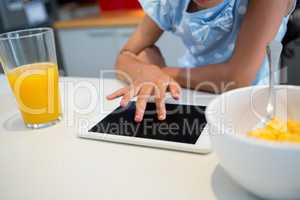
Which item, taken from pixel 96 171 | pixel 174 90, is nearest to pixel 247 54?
pixel 174 90

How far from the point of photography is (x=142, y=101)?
2.20 feet

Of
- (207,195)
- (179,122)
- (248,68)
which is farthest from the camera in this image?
(248,68)

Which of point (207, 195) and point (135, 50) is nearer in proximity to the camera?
point (207, 195)

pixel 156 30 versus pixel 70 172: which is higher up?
pixel 156 30

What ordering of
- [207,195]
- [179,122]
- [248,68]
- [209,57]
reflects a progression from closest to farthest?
[207,195], [179,122], [248,68], [209,57]

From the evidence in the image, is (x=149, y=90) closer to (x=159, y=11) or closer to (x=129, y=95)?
(x=129, y=95)

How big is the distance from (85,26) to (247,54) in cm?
176

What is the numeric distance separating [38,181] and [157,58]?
615mm

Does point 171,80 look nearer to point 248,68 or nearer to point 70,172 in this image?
point 248,68

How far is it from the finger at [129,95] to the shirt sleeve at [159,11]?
32cm

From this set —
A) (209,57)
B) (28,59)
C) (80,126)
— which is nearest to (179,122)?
(80,126)

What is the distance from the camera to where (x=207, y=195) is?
1.32ft

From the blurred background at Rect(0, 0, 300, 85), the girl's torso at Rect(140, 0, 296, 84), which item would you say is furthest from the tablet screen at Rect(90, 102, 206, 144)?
the blurred background at Rect(0, 0, 300, 85)

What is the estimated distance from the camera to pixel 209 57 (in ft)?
3.25
